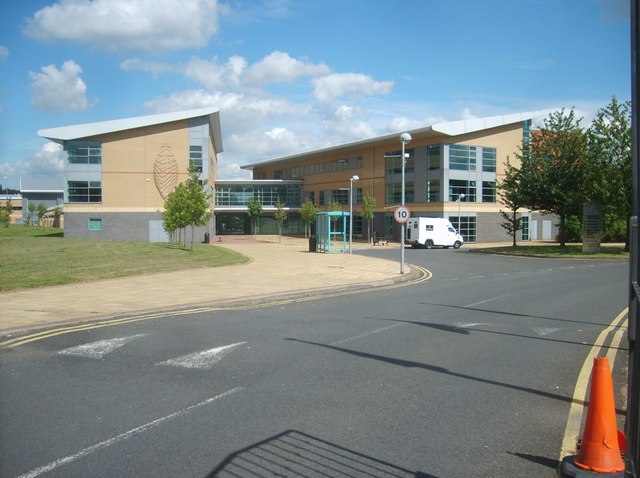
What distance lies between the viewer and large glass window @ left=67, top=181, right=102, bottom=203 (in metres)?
50.8

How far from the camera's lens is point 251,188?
7519 cm

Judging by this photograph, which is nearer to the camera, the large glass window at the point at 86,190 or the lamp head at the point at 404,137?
the lamp head at the point at 404,137

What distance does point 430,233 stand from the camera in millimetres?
45344

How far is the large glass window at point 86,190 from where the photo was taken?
50.8m

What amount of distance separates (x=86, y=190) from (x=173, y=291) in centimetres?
3980

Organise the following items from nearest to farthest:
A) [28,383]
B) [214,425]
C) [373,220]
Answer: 1. [214,425]
2. [28,383]
3. [373,220]

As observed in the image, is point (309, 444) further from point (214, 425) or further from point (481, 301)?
point (481, 301)

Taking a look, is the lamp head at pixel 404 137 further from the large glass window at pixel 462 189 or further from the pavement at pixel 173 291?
the large glass window at pixel 462 189

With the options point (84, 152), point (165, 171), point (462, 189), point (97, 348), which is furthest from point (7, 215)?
point (97, 348)

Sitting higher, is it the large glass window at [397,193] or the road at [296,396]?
the large glass window at [397,193]

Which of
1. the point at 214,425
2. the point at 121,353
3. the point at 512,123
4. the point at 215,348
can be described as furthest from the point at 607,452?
the point at 512,123

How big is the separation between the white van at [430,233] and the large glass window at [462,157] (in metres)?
8.98

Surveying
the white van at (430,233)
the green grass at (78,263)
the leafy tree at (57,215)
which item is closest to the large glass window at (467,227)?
the white van at (430,233)

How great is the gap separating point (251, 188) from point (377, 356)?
68.6 meters
